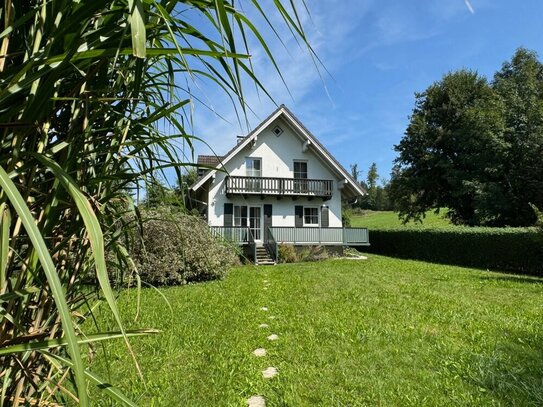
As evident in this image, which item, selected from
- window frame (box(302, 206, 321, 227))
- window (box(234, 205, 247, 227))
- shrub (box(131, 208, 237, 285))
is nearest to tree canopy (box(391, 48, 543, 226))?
window frame (box(302, 206, 321, 227))

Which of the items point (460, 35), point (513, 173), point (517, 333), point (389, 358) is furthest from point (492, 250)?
point (460, 35)

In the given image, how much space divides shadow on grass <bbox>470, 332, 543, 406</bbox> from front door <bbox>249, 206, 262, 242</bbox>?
16.9 meters

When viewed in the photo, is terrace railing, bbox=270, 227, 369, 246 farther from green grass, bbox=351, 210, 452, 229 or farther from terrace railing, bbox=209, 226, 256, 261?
green grass, bbox=351, 210, 452, 229

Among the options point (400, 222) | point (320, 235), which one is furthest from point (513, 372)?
point (400, 222)

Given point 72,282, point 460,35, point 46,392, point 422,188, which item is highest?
point 422,188

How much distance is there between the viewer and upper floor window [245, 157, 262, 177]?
837 inches

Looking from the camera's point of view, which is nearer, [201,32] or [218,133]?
[201,32]

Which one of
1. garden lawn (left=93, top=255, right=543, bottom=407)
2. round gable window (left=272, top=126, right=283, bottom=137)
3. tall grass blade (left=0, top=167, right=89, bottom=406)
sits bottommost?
garden lawn (left=93, top=255, right=543, bottom=407)

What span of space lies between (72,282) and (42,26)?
27.9 inches

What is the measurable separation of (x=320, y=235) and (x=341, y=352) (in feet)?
52.0

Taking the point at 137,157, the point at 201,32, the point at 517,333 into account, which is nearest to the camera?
the point at 201,32

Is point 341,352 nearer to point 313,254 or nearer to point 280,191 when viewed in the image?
point 313,254

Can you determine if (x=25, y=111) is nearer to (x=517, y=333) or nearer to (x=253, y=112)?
(x=253, y=112)

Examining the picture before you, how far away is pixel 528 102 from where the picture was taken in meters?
25.3
